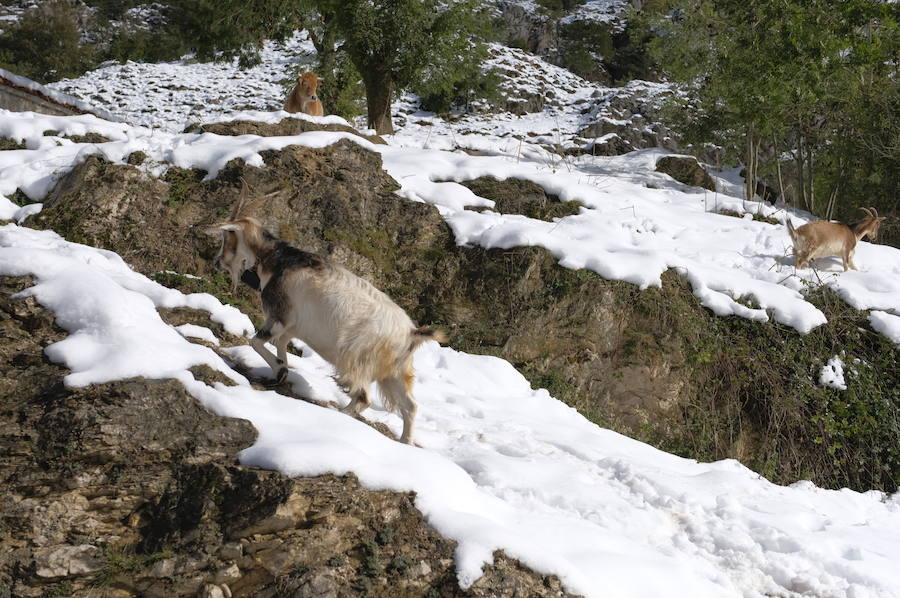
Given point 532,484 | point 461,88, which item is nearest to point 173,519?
point 532,484

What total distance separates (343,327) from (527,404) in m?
3.06

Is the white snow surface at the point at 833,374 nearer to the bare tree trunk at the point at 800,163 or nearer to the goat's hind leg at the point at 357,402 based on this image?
the goat's hind leg at the point at 357,402

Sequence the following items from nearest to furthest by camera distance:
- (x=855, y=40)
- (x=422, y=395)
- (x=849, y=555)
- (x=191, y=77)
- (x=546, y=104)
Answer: (x=849, y=555) < (x=422, y=395) < (x=855, y=40) < (x=191, y=77) < (x=546, y=104)

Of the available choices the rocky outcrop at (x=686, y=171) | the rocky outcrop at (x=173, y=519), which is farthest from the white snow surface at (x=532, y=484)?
the rocky outcrop at (x=686, y=171)

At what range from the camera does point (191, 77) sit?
40.3 meters

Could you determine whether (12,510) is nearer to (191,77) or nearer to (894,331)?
(894,331)

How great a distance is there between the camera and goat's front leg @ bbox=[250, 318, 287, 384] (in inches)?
235

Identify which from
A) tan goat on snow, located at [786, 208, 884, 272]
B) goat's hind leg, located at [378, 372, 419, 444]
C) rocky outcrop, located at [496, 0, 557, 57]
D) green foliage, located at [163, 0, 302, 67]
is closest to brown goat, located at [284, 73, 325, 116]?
green foliage, located at [163, 0, 302, 67]

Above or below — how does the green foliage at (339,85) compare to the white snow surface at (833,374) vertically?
above

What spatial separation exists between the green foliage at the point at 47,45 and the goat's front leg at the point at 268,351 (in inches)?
1832

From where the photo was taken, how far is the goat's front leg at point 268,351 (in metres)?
5.96

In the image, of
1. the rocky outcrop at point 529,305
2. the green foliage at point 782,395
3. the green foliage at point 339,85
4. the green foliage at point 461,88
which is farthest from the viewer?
the green foliage at point 339,85

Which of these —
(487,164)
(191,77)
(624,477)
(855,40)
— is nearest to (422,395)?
(624,477)

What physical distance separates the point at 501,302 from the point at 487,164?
3.48 metres
